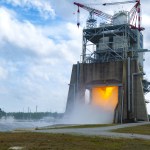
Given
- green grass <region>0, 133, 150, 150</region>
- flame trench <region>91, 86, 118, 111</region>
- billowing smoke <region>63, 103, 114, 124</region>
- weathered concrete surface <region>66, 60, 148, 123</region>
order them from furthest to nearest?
flame trench <region>91, 86, 118, 111</region> → billowing smoke <region>63, 103, 114, 124</region> → weathered concrete surface <region>66, 60, 148, 123</region> → green grass <region>0, 133, 150, 150</region>

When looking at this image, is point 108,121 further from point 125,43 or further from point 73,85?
point 125,43

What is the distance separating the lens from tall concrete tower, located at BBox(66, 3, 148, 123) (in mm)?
77250

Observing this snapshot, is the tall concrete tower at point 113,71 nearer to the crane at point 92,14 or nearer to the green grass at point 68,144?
the crane at point 92,14

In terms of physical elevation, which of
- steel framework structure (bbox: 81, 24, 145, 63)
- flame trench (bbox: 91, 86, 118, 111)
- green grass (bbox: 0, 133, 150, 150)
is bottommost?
green grass (bbox: 0, 133, 150, 150)

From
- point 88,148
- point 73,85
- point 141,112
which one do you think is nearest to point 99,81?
point 73,85

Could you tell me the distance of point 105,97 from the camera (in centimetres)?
8675

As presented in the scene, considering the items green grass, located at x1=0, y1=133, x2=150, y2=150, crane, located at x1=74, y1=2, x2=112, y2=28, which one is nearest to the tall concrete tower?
crane, located at x1=74, y1=2, x2=112, y2=28

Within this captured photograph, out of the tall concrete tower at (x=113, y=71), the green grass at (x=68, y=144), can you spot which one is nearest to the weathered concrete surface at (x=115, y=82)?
the tall concrete tower at (x=113, y=71)

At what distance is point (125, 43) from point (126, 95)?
15.6 meters

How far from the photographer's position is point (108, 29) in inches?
3541

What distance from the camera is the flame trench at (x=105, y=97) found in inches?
3366

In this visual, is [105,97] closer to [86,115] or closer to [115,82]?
[86,115]

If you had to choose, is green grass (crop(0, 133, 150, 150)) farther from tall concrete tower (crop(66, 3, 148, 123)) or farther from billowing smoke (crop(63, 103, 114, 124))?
billowing smoke (crop(63, 103, 114, 124))

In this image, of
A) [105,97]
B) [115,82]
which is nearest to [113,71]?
[115,82]
